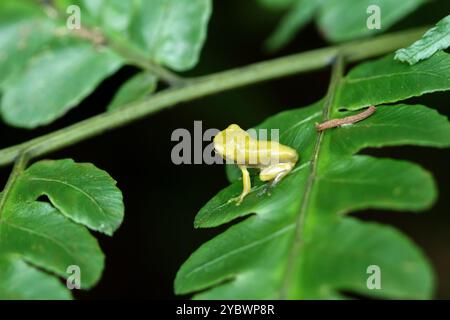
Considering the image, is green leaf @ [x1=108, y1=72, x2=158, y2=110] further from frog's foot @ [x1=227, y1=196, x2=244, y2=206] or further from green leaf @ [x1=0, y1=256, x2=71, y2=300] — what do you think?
green leaf @ [x1=0, y1=256, x2=71, y2=300]

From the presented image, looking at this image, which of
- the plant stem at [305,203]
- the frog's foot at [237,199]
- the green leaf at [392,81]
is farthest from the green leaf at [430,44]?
the frog's foot at [237,199]

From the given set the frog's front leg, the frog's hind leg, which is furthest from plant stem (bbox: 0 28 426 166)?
the frog's hind leg

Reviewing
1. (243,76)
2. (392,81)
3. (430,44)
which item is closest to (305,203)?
(392,81)

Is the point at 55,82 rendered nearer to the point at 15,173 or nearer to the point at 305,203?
the point at 15,173

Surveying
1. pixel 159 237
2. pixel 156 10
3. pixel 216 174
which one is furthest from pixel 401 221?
pixel 156 10

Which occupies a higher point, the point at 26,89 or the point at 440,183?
the point at 26,89

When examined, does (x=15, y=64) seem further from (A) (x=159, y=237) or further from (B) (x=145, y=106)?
(A) (x=159, y=237)
